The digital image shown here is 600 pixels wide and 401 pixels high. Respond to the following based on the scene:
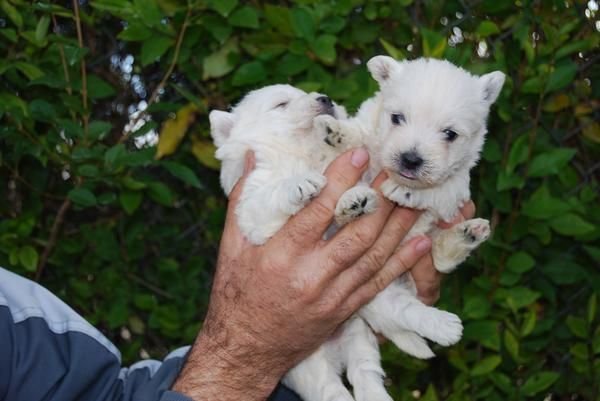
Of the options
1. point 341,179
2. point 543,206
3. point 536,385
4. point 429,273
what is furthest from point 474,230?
point 536,385

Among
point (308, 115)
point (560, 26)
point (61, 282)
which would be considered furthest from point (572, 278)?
point (61, 282)

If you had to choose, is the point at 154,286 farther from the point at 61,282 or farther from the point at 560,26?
the point at 560,26

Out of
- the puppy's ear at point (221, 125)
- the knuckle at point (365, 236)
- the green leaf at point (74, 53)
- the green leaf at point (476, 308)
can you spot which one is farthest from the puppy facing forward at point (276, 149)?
the green leaf at point (476, 308)

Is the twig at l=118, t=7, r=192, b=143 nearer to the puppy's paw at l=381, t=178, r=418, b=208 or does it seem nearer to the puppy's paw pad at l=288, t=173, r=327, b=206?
the puppy's paw pad at l=288, t=173, r=327, b=206

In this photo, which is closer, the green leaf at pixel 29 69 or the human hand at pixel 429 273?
the human hand at pixel 429 273

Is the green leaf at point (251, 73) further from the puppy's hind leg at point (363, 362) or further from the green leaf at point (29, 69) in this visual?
the puppy's hind leg at point (363, 362)

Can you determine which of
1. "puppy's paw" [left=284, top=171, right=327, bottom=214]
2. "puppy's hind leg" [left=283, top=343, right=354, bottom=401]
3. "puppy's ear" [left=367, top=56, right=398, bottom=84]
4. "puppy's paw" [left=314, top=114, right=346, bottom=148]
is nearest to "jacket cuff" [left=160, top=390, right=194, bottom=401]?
"puppy's hind leg" [left=283, top=343, right=354, bottom=401]

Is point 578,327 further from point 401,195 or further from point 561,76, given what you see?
point 401,195
